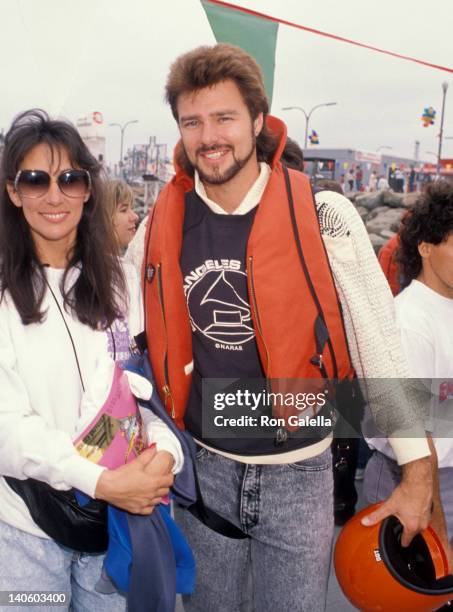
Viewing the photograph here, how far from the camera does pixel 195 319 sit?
212 centimetres

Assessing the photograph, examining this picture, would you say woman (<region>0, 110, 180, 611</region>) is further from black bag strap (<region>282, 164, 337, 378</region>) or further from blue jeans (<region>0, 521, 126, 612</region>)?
black bag strap (<region>282, 164, 337, 378</region>)

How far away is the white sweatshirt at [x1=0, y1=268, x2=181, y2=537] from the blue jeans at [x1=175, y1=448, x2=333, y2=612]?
0.30m

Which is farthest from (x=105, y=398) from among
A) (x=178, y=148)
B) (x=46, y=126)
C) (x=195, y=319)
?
(x=178, y=148)

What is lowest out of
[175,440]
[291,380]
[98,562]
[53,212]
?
[98,562]

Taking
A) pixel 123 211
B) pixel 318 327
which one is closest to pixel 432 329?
pixel 318 327

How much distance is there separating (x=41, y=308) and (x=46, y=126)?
24.0 inches

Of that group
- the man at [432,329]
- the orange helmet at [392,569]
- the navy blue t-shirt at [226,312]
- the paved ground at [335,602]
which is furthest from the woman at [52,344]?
the paved ground at [335,602]

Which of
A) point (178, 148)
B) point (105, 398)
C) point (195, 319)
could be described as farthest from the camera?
point (178, 148)

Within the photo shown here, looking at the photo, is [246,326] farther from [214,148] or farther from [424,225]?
[424,225]

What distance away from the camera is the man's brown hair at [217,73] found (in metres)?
2.09

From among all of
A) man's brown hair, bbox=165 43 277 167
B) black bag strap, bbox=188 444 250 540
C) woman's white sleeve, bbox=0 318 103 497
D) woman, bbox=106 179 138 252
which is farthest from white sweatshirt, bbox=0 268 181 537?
woman, bbox=106 179 138 252

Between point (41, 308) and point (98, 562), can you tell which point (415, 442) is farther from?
point (41, 308)

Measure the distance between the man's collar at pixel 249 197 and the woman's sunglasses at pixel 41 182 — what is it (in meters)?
0.45

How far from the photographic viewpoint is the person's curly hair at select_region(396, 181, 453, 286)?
2666mm
